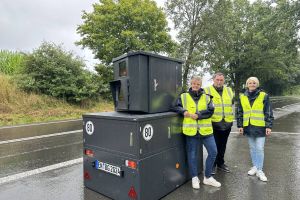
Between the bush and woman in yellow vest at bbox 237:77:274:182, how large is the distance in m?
12.3

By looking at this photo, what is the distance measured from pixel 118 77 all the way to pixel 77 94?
1202 cm

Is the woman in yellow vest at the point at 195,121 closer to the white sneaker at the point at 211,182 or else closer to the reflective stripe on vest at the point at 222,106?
the white sneaker at the point at 211,182

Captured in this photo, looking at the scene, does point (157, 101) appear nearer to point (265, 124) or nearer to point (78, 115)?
point (265, 124)

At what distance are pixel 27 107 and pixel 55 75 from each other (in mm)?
2755

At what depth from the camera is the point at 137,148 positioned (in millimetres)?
3443

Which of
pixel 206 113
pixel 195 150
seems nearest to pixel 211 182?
pixel 195 150

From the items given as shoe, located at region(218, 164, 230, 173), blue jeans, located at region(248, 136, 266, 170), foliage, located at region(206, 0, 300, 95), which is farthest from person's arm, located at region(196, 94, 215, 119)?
foliage, located at region(206, 0, 300, 95)

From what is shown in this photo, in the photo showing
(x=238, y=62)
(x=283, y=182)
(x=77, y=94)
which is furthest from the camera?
(x=238, y=62)

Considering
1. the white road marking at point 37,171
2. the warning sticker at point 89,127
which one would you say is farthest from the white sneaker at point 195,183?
the white road marking at point 37,171

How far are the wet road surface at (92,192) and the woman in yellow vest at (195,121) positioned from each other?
0.37m

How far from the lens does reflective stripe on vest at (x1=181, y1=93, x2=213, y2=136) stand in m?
4.27

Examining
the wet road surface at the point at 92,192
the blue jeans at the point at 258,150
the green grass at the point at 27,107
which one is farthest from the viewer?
the green grass at the point at 27,107

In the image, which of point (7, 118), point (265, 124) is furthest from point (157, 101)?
point (7, 118)

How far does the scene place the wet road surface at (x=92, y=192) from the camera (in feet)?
13.2
